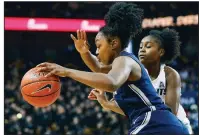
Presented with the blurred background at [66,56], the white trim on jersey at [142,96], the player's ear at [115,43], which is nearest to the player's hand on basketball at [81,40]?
the player's ear at [115,43]

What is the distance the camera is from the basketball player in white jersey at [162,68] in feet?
11.6

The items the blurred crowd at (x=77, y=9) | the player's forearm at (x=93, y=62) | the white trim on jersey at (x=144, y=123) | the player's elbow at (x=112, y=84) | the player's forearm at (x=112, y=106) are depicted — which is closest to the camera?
the player's elbow at (x=112, y=84)

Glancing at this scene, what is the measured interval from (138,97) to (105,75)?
36 centimetres

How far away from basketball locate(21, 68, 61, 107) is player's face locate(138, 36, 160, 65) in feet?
3.32

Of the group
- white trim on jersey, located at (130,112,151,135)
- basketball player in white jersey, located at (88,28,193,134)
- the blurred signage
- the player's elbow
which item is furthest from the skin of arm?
the blurred signage

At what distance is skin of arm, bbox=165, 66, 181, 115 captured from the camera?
139 inches

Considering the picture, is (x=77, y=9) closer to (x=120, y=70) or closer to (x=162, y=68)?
(x=162, y=68)

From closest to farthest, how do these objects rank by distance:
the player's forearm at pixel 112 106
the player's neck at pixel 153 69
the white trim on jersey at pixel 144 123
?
the white trim on jersey at pixel 144 123, the player's forearm at pixel 112 106, the player's neck at pixel 153 69

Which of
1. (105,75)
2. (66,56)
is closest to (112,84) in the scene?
(105,75)

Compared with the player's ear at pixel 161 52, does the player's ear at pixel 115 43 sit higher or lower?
higher

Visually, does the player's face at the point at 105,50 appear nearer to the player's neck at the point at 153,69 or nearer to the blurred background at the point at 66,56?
the player's neck at the point at 153,69

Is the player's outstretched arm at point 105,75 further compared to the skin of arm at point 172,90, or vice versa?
the skin of arm at point 172,90

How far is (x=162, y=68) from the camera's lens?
12.4ft

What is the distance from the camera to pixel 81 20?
10.7 meters
